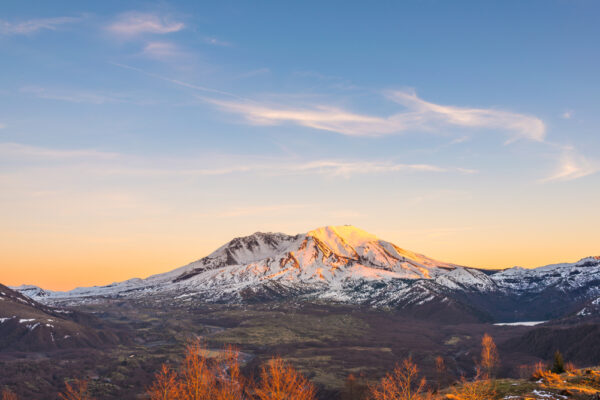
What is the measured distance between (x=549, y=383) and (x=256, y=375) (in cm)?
15245

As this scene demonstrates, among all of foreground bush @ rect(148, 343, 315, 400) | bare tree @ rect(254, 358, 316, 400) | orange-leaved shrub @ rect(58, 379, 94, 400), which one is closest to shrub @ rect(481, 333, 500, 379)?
bare tree @ rect(254, 358, 316, 400)

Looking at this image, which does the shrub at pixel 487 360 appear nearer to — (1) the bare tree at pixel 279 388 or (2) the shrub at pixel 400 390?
(2) the shrub at pixel 400 390

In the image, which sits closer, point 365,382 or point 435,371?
point 365,382

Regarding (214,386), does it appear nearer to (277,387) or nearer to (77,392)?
(277,387)

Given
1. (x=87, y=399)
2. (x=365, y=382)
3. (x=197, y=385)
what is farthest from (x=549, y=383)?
(x=87, y=399)

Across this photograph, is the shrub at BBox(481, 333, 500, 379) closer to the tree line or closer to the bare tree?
the tree line

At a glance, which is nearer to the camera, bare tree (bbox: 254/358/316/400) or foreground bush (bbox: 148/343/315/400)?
Result: bare tree (bbox: 254/358/316/400)

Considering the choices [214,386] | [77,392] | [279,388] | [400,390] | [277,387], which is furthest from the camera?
[77,392]

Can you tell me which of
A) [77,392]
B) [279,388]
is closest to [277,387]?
[279,388]

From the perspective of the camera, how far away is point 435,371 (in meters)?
193

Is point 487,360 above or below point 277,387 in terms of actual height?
below

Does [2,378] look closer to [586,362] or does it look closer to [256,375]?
[256,375]

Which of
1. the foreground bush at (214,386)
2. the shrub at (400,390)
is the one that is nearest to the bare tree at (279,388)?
the foreground bush at (214,386)

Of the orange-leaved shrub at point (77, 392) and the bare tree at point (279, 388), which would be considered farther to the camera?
the orange-leaved shrub at point (77, 392)
